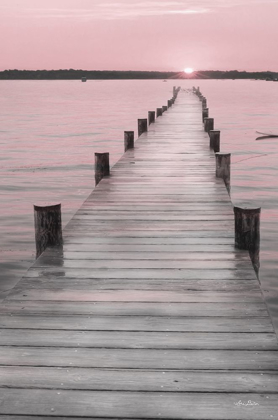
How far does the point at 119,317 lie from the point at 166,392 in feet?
3.23

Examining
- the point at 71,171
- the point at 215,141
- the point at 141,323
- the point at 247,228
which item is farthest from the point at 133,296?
the point at 71,171

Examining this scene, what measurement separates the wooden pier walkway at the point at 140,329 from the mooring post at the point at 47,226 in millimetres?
165

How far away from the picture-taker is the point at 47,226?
18.3ft

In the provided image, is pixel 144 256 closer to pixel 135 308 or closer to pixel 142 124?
pixel 135 308

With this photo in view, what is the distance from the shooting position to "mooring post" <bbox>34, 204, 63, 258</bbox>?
556cm

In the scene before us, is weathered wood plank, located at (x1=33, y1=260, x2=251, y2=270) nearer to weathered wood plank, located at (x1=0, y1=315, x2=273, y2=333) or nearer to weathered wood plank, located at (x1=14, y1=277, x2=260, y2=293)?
weathered wood plank, located at (x1=14, y1=277, x2=260, y2=293)

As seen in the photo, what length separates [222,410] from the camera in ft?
9.61

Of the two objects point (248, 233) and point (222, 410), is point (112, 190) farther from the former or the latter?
point (222, 410)

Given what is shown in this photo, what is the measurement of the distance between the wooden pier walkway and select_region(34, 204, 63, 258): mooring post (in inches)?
6.5

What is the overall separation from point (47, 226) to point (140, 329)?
6.88ft

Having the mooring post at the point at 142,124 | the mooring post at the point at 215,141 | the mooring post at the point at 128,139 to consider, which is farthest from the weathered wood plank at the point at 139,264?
the mooring post at the point at 142,124

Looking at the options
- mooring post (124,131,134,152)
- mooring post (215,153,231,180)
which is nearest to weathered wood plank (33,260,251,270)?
mooring post (215,153,231,180)

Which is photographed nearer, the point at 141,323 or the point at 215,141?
the point at 141,323

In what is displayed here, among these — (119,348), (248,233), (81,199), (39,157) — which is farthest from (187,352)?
(39,157)
